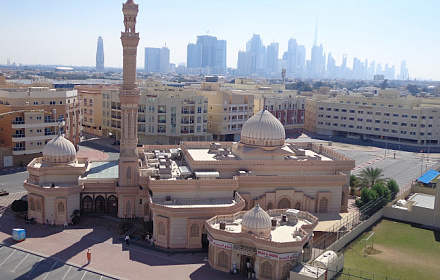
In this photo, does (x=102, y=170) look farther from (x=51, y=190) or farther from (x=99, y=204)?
(x=51, y=190)

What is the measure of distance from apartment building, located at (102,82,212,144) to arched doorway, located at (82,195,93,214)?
43932mm

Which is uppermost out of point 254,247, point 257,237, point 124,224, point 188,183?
point 188,183

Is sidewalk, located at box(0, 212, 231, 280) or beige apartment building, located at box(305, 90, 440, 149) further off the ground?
beige apartment building, located at box(305, 90, 440, 149)

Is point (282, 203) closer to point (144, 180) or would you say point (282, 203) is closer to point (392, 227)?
point (392, 227)

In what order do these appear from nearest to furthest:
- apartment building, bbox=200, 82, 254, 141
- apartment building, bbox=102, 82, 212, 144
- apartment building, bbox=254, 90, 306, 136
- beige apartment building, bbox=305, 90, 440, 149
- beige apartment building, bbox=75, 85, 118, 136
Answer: apartment building, bbox=102, 82, 212, 144 < apartment building, bbox=200, 82, 254, 141 < beige apartment building, bbox=75, 85, 118, 136 < beige apartment building, bbox=305, 90, 440, 149 < apartment building, bbox=254, 90, 306, 136

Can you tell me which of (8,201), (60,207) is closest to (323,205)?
(60,207)

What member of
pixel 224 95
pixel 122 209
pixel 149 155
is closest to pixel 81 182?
pixel 122 209

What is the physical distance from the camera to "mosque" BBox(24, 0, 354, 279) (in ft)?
141

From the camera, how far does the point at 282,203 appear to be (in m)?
51.1

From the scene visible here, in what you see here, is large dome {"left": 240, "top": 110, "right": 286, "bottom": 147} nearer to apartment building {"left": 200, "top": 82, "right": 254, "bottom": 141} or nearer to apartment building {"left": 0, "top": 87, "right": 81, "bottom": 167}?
apartment building {"left": 0, "top": 87, "right": 81, "bottom": 167}

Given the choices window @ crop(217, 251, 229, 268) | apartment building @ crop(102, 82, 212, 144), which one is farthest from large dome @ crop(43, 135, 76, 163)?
apartment building @ crop(102, 82, 212, 144)

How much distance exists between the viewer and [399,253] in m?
43.0

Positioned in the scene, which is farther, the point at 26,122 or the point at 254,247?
the point at 26,122

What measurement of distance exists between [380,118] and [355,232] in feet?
266
